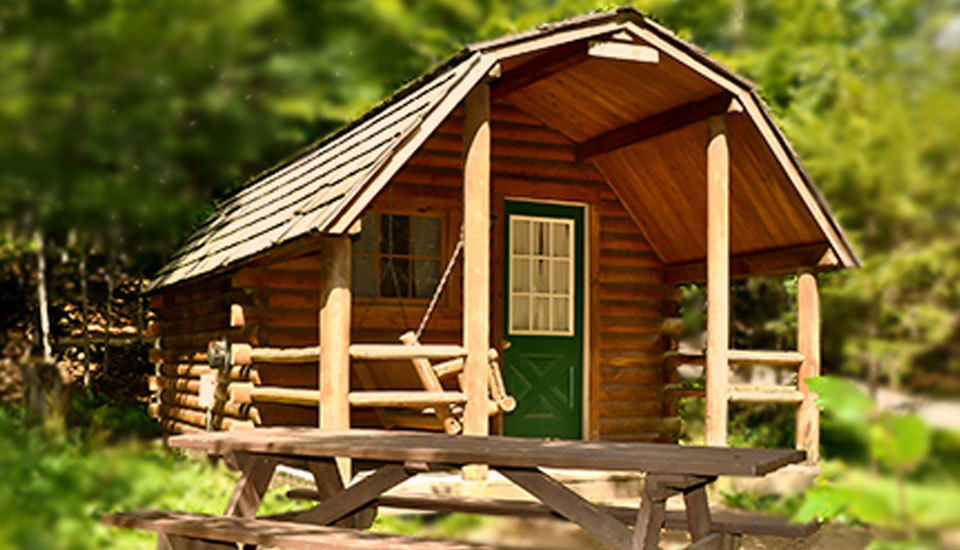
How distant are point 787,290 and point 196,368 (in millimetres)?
9680

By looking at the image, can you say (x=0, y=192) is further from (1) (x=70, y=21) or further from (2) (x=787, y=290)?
(2) (x=787, y=290)

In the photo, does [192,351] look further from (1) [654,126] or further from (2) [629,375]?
(1) [654,126]

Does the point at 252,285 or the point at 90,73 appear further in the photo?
the point at 90,73

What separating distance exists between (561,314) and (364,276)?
2523 millimetres

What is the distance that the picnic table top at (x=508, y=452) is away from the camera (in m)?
4.60

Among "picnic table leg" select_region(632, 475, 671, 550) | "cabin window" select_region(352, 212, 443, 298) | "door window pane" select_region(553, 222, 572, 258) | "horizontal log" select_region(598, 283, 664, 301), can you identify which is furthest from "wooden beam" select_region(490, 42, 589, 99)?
"picnic table leg" select_region(632, 475, 671, 550)

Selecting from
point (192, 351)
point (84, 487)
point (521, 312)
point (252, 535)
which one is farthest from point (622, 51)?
point (192, 351)

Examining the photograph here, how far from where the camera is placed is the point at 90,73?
11.8 meters

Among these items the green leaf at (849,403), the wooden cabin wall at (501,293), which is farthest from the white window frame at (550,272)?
the green leaf at (849,403)

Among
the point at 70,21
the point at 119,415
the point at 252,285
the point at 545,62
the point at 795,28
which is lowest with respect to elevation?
the point at 119,415

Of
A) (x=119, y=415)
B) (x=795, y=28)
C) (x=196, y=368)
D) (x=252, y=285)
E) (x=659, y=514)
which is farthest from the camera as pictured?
(x=795, y=28)

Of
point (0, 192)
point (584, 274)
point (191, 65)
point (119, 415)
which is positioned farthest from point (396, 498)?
point (191, 65)

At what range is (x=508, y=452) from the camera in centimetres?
500

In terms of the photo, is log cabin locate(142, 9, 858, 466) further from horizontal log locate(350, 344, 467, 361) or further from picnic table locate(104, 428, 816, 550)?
picnic table locate(104, 428, 816, 550)
